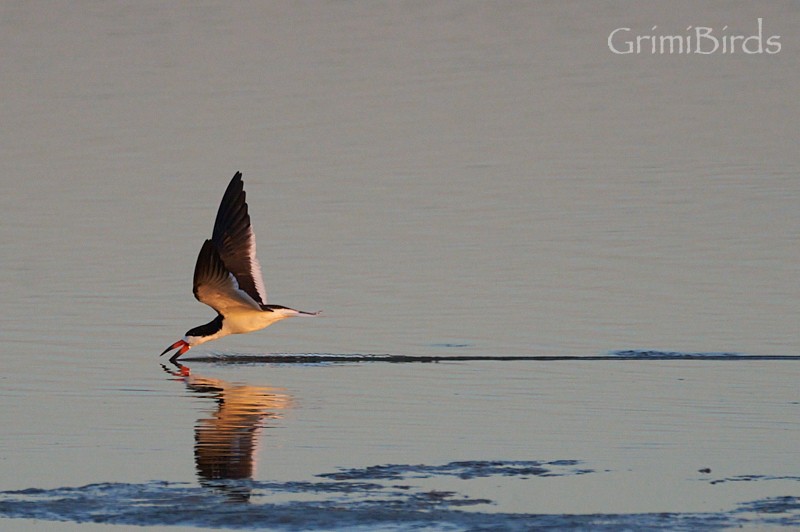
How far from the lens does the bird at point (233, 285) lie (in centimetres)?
1452

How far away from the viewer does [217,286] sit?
14.6m

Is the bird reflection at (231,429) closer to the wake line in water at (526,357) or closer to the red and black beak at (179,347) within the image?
the red and black beak at (179,347)

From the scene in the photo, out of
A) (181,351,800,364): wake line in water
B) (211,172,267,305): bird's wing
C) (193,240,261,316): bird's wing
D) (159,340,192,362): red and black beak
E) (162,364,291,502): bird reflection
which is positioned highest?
(211,172,267,305): bird's wing

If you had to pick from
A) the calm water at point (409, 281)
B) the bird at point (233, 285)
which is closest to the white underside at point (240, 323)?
the bird at point (233, 285)

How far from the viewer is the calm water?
10.1m

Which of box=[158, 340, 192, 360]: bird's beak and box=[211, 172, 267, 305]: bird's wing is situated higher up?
box=[211, 172, 267, 305]: bird's wing

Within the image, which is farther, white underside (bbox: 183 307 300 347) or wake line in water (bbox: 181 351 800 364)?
white underside (bbox: 183 307 300 347)

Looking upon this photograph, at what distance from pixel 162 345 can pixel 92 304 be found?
1673 mm

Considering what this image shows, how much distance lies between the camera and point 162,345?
1497cm

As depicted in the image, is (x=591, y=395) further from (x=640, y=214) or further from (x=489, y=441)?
(x=640, y=214)

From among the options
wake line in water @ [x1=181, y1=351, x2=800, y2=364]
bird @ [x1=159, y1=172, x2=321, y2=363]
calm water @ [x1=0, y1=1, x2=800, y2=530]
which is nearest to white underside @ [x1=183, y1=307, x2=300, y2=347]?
bird @ [x1=159, y1=172, x2=321, y2=363]

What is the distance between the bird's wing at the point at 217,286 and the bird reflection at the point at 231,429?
627mm

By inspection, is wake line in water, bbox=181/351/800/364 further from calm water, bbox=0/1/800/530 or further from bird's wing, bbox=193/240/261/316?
bird's wing, bbox=193/240/261/316

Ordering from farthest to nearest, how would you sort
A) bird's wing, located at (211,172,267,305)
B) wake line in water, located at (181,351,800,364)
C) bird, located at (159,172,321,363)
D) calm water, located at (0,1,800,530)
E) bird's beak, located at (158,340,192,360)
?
bird's wing, located at (211,172,267,305), bird's beak, located at (158,340,192,360), bird, located at (159,172,321,363), wake line in water, located at (181,351,800,364), calm water, located at (0,1,800,530)
